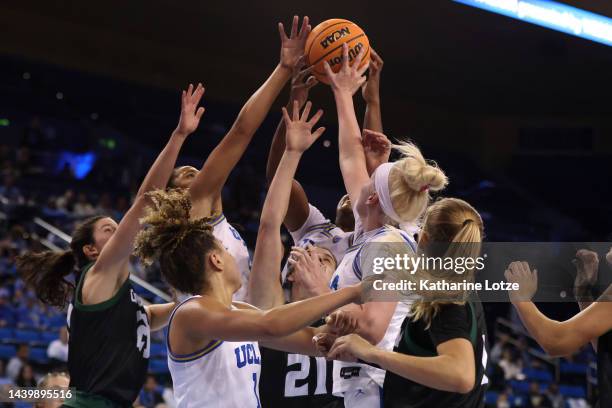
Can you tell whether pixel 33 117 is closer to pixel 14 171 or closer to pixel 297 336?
pixel 14 171

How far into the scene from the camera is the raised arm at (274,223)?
3014 mm

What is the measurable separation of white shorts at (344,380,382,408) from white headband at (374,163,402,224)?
634 mm

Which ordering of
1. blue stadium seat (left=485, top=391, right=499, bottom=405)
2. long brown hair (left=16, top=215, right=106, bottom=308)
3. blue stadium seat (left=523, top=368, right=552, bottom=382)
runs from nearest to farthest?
long brown hair (left=16, top=215, right=106, bottom=308) → blue stadium seat (left=485, top=391, right=499, bottom=405) → blue stadium seat (left=523, top=368, right=552, bottom=382)

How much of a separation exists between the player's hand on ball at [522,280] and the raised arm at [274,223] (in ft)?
2.93

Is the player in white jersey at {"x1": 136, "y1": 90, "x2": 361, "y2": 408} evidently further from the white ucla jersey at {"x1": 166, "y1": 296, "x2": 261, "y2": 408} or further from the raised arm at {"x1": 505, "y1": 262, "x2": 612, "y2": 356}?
the raised arm at {"x1": 505, "y1": 262, "x2": 612, "y2": 356}

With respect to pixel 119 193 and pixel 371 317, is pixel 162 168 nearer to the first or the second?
pixel 371 317

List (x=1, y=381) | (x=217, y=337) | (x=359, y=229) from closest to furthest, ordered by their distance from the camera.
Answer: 1. (x=217, y=337)
2. (x=359, y=229)
3. (x=1, y=381)

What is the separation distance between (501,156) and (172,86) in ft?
26.3

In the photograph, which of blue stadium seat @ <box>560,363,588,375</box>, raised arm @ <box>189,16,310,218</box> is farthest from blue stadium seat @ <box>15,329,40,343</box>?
blue stadium seat @ <box>560,363,588,375</box>

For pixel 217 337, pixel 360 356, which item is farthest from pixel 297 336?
pixel 360 356

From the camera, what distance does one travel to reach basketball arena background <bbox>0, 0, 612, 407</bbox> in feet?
36.6

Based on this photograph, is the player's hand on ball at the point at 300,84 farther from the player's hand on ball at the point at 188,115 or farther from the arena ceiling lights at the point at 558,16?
the arena ceiling lights at the point at 558,16

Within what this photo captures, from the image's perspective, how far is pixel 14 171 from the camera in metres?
11.9

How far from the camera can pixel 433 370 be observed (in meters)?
2.17
